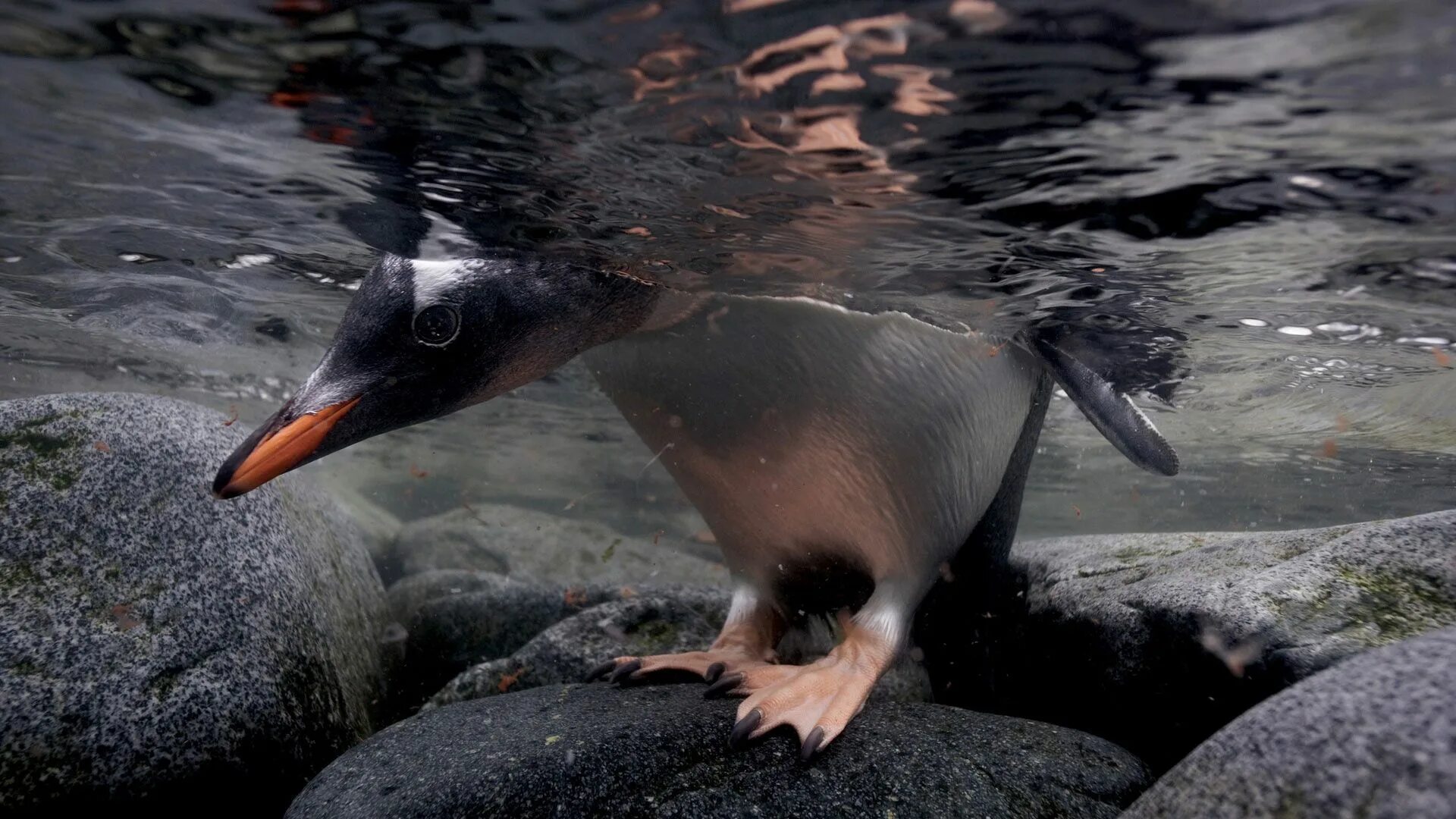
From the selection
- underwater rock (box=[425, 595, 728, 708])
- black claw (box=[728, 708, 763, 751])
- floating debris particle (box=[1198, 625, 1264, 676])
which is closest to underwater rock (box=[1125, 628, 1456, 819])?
floating debris particle (box=[1198, 625, 1264, 676])

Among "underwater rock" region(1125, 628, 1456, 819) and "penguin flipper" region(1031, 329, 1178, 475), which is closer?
"underwater rock" region(1125, 628, 1456, 819)

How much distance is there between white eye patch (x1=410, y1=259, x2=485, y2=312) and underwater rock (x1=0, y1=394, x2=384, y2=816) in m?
1.45

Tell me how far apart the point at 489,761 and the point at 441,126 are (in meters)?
2.21

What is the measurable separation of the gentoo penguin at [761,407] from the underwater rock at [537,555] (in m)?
7.98

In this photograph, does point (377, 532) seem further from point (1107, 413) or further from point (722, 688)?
point (1107, 413)

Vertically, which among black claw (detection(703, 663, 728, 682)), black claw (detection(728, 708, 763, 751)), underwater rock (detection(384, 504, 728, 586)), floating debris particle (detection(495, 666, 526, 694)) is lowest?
underwater rock (detection(384, 504, 728, 586))

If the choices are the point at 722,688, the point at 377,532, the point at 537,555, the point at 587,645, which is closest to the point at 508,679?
the point at 587,645

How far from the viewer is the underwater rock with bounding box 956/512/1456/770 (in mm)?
2227

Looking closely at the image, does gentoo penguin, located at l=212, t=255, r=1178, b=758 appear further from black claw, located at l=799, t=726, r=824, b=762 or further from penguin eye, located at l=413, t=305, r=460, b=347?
black claw, located at l=799, t=726, r=824, b=762

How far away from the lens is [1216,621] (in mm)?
2396

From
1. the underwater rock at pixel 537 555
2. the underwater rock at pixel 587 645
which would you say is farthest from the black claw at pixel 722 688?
the underwater rock at pixel 537 555

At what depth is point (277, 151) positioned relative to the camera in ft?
10.6

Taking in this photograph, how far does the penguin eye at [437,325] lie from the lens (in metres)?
2.55

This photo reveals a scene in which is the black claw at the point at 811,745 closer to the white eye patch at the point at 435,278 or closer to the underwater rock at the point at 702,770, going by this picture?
the underwater rock at the point at 702,770
